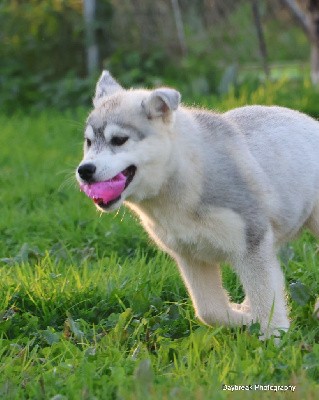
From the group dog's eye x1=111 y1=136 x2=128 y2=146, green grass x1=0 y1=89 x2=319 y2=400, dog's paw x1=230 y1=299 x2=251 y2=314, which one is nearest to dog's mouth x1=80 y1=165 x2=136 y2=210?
dog's eye x1=111 y1=136 x2=128 y2=146

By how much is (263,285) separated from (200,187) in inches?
22.2

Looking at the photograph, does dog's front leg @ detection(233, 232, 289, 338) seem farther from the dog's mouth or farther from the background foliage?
the background foliage

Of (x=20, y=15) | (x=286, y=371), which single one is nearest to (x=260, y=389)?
(x=286, y=371)

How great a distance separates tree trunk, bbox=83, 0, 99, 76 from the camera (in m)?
11.5

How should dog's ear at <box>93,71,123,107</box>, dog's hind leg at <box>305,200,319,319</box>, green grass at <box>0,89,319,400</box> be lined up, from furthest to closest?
1. dog's hind leg at <box>305,200,319,319</box>
2. dog's ear at <box>93,71,123,107</box>
3. green grass at <box>0,89,319,400</box>

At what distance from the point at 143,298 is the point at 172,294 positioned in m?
0.30

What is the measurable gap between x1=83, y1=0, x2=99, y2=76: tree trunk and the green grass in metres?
4.68

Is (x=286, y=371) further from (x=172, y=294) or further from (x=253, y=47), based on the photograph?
(x=253, y=47)

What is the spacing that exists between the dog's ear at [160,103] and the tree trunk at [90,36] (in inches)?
285

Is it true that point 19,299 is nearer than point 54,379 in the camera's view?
No

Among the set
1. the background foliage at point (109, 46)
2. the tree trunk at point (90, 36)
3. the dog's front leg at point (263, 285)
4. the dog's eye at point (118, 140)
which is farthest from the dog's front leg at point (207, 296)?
the tree trunk at point (90, 36)

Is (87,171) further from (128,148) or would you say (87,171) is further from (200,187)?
(200,187)

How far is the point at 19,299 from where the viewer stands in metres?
4.94

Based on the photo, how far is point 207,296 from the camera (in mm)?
4715
